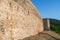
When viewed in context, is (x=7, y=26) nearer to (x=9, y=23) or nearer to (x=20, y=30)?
(x=9, y=23)

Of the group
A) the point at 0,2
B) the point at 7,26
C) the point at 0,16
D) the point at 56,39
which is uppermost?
the point at 0,2

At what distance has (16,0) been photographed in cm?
747

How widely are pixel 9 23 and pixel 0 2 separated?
1100 millimetres

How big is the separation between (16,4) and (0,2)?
1686 mm

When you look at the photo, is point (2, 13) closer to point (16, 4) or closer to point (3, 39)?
point (3, 39)

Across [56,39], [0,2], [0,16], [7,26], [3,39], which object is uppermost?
[0,2]

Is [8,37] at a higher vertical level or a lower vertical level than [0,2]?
lower

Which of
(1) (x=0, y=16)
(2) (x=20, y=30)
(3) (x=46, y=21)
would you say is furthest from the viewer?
(3) (x=46, y=21)

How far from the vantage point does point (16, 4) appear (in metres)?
7.39

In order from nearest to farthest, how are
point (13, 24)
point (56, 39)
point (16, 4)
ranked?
point (13, 24), point (16, 4), point (56, 39)

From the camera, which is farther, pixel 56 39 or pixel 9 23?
pixel 56 39

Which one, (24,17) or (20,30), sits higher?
(24,17)

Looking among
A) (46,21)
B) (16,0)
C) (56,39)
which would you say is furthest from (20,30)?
(46,21)

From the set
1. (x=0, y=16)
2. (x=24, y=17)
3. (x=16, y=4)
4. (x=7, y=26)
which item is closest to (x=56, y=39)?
(x=24, y=17)
